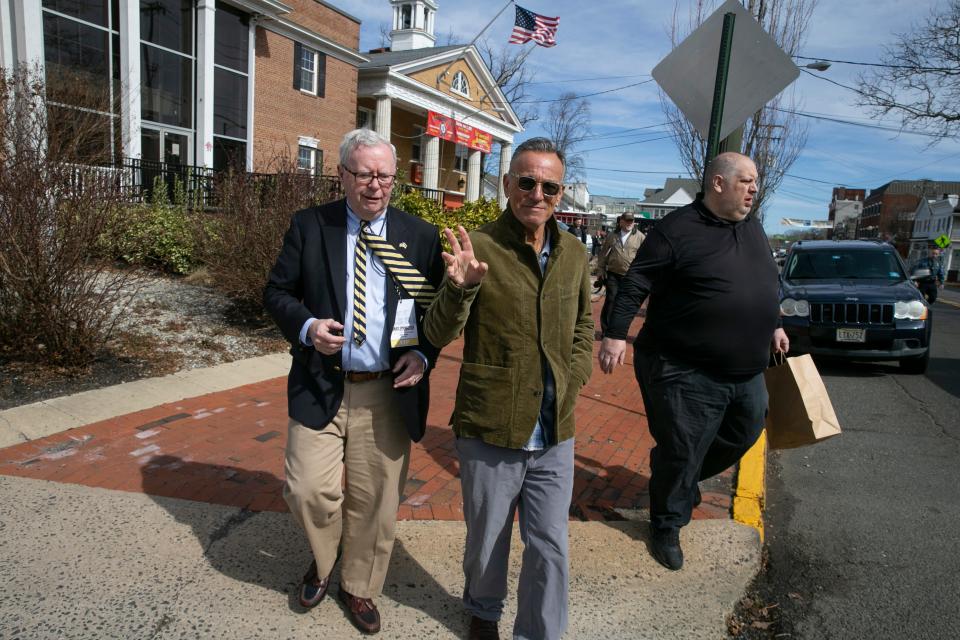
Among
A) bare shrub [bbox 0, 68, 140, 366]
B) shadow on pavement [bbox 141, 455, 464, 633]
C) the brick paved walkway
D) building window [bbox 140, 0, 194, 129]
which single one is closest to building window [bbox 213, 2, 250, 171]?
building window [bbox 140, 0, 194, 129]

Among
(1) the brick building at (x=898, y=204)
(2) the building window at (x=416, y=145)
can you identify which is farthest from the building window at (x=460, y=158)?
(1) the brick building at (x=898, y=204)

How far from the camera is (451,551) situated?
3.21 metres

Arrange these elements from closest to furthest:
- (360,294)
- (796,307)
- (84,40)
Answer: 1. (360,294)
2. (796,307)
3. (84,40)

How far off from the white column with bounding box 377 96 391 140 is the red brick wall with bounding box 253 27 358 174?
3.95 feet

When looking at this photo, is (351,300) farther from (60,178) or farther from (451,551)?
(60,178)

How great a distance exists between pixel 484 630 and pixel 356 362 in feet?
3.75

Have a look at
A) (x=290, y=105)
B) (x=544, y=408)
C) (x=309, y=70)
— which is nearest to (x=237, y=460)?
(x=544, y=408)

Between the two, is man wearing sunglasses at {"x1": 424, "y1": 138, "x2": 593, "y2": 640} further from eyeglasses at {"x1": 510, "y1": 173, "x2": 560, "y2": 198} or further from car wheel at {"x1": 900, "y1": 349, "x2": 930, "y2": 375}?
car wheel at {"x1": 900, "y1": 349, "x2": 930, "y2": 375}

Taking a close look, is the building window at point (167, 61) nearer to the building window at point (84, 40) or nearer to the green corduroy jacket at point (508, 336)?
the building window at point (84, 40)

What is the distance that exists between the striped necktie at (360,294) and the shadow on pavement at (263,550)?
116 cm

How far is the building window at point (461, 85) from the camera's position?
1123 inches

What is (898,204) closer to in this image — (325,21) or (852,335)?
(325,21)

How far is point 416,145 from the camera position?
29766 millimetres

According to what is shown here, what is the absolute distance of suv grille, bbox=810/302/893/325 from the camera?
810 centimetres
